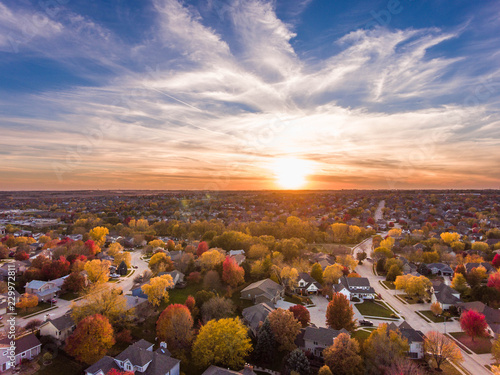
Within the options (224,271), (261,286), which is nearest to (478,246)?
(261,286)

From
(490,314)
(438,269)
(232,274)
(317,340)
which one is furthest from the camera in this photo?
(438,269)

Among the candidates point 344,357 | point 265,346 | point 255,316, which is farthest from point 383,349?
point 255,316

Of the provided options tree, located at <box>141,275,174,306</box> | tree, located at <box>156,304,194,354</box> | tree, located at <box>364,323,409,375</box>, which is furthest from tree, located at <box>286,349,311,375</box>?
tree, located at <box>141,275,174,306</box>

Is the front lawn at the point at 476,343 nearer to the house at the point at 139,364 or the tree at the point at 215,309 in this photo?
→ the tree at the point at 215,309

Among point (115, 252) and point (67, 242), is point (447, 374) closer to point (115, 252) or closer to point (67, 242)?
A: point (115, 252)

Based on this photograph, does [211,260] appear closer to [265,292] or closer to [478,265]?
[265,292]
